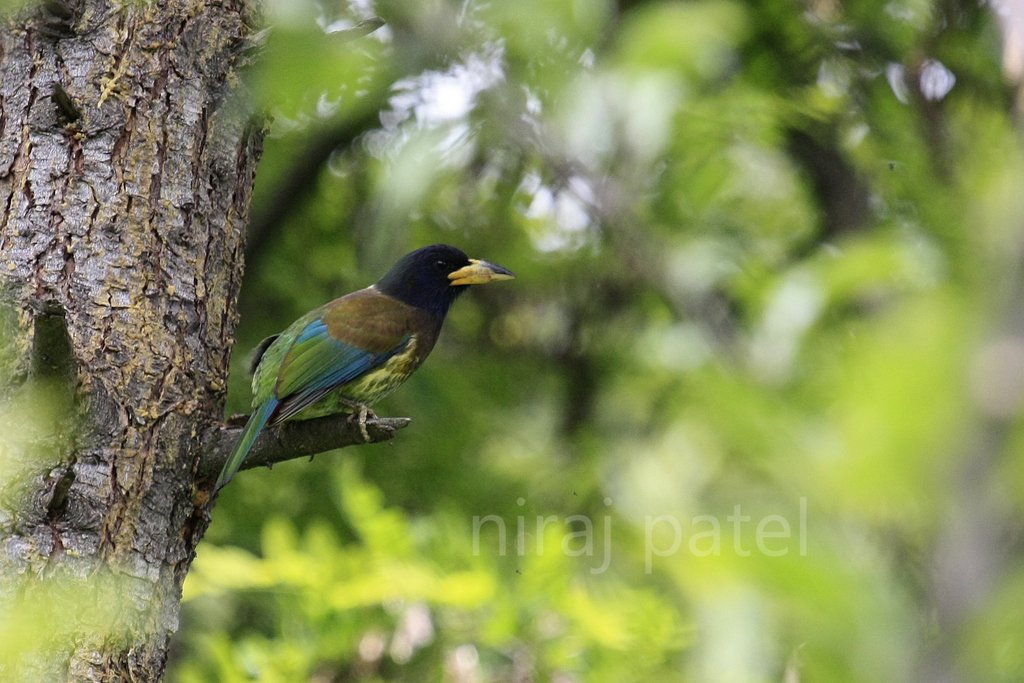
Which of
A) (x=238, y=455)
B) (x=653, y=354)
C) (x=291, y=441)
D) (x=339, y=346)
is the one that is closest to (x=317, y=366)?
(x=339, y=346)

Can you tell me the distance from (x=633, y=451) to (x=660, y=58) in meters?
3.09

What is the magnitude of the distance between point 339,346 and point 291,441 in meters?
1.16

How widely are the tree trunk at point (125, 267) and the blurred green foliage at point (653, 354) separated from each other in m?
0.50

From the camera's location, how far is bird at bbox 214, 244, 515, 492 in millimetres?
3867

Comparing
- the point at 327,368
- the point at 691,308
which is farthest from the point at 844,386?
the point at 327,368

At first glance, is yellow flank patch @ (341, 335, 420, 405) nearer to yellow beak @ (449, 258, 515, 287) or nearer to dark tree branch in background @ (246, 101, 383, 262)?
yellow beak @ (449, 258, 515, 287)

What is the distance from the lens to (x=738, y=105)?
4227 mm

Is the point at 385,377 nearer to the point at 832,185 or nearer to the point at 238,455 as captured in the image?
the point at 238,455

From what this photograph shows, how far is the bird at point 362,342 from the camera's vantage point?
3867mm

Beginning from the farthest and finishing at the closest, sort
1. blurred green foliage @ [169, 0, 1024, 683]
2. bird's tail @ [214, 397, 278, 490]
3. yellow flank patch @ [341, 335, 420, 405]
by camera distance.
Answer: yellow flank patch @ [341, 335, 420, 405]
bird's tail @ [214, 397, 278, 490]
blurred green foliage @ [169, 0, 1024, 683]

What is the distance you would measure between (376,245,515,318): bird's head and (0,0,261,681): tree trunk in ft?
5.92

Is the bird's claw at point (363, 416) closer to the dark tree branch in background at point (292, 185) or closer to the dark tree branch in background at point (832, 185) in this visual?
the dark tree branch in background at point (292, 185)

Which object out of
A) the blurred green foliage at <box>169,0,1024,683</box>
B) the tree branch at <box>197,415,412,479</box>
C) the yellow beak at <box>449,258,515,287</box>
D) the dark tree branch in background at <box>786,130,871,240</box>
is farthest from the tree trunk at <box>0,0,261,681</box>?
the dark tree branch in background at <box>786,130,871,240</box>

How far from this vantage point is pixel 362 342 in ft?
14.2
